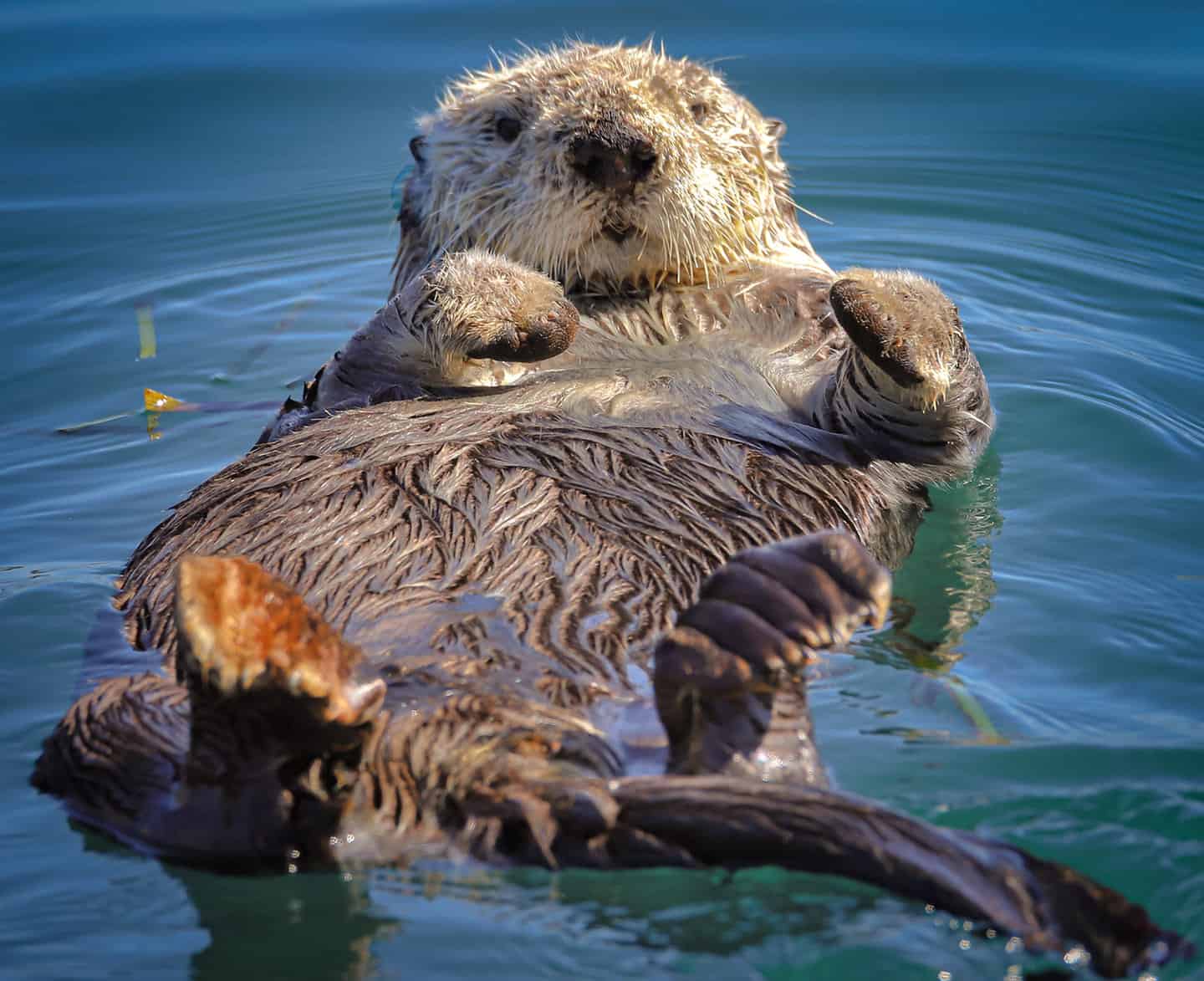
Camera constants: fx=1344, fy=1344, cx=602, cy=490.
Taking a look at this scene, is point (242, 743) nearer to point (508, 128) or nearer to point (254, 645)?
point (254, 645)

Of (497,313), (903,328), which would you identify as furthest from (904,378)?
(497,313)

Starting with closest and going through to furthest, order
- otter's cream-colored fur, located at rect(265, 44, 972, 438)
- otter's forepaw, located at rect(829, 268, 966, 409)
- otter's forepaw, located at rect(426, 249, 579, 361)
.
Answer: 1. otter's forepaw, located at rect(829, 268, 966, 409)
2. otter's forepaw, located at rect(426, 249, 579, 361)
3. otter's cream-colored fur, located at rect(265, 44, 972, 438)

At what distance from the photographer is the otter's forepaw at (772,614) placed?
6.27 feet

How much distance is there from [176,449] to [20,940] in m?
2.63

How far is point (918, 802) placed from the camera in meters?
2.16

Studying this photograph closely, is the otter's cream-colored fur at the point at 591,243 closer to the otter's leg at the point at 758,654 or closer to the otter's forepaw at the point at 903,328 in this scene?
the otter's forepaw at the point at 903,328

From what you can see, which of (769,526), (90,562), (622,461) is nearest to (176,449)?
(90,562)

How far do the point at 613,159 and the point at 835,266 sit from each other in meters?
2.59

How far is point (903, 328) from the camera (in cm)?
294

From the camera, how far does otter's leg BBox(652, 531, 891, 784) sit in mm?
1916

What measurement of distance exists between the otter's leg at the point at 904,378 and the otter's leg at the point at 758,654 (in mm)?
1036

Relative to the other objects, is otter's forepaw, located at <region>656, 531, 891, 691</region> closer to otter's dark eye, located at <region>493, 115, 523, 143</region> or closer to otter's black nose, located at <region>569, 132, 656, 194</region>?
otter's black nose, located at <region>569, 132, 656, 194</region>

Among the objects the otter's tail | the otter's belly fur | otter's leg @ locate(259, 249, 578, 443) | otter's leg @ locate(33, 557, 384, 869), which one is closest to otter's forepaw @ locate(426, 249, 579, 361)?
otter's leg @ locate(259, 249, 578, 443)

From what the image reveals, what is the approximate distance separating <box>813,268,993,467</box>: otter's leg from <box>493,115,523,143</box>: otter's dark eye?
3.85ft
